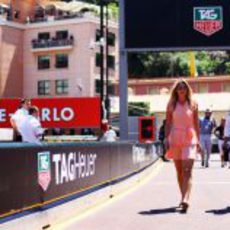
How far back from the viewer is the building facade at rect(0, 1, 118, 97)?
80125 mm

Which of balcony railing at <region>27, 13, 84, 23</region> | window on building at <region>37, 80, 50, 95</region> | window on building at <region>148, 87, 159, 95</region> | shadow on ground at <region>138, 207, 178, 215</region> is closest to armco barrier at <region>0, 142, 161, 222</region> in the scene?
shadow on ground at <region>138, 207, 178, 215</region>

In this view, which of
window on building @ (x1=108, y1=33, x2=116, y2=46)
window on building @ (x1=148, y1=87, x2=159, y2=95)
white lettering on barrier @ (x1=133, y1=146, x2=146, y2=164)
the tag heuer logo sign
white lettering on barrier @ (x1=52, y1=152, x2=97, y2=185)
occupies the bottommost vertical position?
white lettering on barrier @ (x1=133, y1=146, x2=146, y2=164)

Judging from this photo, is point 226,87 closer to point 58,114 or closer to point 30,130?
point 58,114

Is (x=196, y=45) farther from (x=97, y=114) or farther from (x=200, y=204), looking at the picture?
(x=200, y=204)

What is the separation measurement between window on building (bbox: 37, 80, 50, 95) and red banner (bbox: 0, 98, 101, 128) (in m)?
53.1

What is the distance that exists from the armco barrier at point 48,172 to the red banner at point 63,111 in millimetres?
12425

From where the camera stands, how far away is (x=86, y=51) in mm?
80125

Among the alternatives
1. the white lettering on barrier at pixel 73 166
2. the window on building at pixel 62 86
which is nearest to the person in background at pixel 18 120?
the white lettering on barrier at pixel 73 166

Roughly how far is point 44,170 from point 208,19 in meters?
20.0

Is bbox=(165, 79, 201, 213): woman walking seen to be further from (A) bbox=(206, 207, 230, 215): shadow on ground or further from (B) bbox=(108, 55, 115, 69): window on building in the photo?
(B) bbox=(108, 55, 115, 69): window on building

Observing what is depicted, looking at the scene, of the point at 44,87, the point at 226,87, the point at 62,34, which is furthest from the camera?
the point at 44,87

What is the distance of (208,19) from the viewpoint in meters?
28.5

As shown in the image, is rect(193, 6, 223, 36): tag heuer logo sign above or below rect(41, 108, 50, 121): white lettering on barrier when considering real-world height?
above

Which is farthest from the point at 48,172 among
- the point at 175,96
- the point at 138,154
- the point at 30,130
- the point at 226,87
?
the point at 226,87
